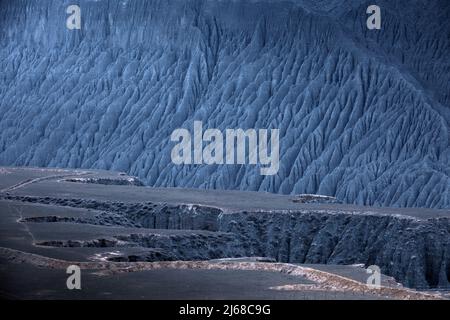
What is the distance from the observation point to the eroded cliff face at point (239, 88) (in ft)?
148

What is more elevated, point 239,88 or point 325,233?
point 239,88

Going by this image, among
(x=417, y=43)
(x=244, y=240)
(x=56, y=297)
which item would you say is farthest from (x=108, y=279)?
(x=417, y=43)

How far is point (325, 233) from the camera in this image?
25203 mm

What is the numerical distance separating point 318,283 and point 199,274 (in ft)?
5.86

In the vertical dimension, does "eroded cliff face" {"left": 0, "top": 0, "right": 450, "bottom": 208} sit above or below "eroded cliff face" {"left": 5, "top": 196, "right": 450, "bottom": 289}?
above

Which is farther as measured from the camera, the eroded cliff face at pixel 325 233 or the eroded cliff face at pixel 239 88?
the eroded cliff face at pixel 239 88

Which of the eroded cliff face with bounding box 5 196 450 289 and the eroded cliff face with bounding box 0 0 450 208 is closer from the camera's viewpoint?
the eroded cliff face with bounding box 5 196 450 289

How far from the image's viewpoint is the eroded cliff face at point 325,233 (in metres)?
24.4

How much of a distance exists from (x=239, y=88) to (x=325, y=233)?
85.5 ft

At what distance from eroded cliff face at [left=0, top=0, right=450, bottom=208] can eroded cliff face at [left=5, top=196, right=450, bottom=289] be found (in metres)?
16.4

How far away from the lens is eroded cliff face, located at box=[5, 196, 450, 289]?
80.1 ft

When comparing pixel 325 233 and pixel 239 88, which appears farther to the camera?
pixel 239 88

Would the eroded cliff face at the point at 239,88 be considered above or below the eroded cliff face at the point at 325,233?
above

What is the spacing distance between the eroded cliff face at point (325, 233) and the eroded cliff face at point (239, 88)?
16.4m
